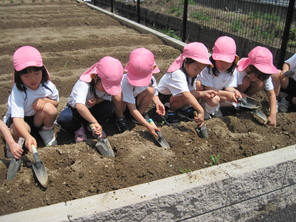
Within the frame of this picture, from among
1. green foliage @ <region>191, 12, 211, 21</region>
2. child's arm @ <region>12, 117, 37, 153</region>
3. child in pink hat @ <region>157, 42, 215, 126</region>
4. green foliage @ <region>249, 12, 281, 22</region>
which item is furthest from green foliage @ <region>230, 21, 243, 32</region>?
child's arm @ <region>12, 117, 37, 153</region>

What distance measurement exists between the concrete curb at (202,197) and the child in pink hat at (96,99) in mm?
812

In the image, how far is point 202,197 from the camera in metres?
2.20

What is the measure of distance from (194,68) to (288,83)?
143 cm

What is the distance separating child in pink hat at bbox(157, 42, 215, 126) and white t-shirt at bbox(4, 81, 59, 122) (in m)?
1.11

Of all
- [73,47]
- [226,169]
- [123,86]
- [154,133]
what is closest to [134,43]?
[73,47]

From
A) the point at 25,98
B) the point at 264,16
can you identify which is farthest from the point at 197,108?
the point at 264,16

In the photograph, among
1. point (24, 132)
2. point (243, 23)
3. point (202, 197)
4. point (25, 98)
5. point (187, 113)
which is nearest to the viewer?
point (202, 197)

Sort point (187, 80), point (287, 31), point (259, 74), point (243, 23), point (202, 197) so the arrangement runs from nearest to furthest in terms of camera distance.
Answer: point (202, 197), point (187, 80), point (259, 74), point (287, 31), point (243, 23)

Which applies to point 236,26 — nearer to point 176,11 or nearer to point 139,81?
point 176,11

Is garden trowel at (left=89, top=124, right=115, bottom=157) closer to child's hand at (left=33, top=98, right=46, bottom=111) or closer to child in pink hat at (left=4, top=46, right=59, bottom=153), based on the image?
child in pink hat at (left=4, top=46, right=59, bottom=153)

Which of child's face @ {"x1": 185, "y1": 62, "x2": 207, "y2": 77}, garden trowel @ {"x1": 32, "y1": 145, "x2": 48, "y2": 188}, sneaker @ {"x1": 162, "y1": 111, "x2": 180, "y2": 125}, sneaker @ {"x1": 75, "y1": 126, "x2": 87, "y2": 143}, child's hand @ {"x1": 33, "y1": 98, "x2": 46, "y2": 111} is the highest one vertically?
child's face @ {"x1": 185, "y1": 62, "x2": 207, "y2": 77}

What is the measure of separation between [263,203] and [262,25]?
12.9ft

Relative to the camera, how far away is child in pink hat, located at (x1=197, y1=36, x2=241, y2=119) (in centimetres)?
320

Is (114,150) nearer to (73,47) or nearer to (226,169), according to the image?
(226,169)
